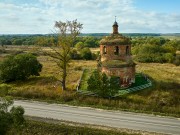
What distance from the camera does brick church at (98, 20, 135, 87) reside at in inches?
1668

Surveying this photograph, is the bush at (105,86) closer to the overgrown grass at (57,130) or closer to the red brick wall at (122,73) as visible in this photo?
the red brick wall at (122,73)

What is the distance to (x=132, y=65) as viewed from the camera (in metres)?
44.1

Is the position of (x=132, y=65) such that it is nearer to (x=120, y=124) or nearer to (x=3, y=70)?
(x=120, y=124)

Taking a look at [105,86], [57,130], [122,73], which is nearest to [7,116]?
[57,130]

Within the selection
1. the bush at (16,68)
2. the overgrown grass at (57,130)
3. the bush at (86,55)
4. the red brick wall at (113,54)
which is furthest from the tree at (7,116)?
the bush at (86,55)

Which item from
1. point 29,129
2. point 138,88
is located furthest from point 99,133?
point 138,88

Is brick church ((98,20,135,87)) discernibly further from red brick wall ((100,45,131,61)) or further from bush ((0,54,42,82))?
bush ((0,54,42,82))

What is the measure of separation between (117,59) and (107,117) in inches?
620

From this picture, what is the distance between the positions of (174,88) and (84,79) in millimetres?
14503

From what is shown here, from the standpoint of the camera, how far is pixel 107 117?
30203mm

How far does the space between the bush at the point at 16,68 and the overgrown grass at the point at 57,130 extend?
953 inches

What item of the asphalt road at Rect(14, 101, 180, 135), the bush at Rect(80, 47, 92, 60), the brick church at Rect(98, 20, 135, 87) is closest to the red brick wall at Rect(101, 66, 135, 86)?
the brick church at Rect(98, 20, 135, 87)

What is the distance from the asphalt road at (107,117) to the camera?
27.3 metres

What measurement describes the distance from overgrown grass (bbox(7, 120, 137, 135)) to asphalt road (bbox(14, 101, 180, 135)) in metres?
2.02
